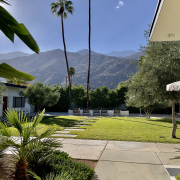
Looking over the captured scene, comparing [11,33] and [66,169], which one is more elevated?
[11,33]

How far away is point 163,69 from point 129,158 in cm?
412

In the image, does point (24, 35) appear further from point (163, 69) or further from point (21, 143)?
point (163, 69)

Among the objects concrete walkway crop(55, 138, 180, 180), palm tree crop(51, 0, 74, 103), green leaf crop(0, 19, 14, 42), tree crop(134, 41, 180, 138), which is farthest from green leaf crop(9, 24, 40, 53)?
palm tree crop(51, 0, 74, 103)

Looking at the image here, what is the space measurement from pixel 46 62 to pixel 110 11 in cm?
9169

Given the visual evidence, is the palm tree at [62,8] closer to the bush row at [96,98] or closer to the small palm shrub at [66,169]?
the bush row at [96,98]

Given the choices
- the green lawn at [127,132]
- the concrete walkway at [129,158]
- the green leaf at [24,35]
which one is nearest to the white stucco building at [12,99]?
the green lawn at [127,132]

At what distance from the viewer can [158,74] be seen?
7.11 metres

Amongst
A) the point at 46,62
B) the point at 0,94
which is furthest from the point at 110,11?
the point at 46,62

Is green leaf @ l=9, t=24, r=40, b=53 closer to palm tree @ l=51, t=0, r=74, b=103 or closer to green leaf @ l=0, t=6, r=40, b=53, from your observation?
green leaf @ l=0, t=6, r=40, b=53

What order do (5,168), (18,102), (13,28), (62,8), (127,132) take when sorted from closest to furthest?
(13,28) < (5,168) < (127,132) < (18,102) < (62,8)

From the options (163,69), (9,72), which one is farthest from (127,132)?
(9,72)

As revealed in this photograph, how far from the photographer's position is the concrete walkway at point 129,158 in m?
3.63

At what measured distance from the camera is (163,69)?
7023mm

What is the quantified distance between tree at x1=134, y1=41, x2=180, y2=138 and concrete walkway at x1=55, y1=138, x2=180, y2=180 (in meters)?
2.26
